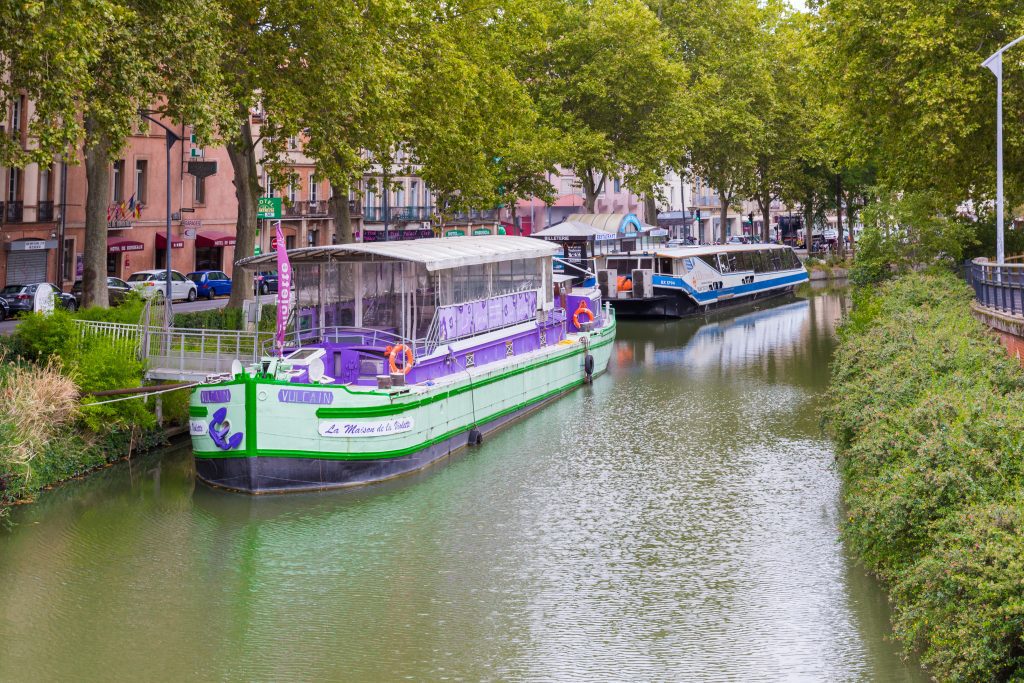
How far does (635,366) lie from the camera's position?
1633 inches

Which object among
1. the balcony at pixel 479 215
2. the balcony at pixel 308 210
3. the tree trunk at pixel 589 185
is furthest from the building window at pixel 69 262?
the balcony at pixel 479 215

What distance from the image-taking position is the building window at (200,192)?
6242 centimetres

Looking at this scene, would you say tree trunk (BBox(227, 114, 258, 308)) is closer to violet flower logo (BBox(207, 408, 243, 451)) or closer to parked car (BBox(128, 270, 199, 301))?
violet flower logo (BBox(207, 408, 243, 451))

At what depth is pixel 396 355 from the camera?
24.6 meters

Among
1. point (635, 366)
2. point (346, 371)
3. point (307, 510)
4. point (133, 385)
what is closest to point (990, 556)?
point (307, 510)

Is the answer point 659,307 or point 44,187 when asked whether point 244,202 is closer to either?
point 44,187

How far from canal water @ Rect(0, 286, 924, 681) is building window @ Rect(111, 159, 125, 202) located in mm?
32691

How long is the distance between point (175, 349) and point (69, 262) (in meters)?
31.0

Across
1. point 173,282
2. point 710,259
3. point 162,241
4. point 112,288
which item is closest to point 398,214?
point 162,241

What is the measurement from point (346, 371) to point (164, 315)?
7.00 meters

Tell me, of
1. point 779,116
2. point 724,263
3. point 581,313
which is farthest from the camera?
point 779,116

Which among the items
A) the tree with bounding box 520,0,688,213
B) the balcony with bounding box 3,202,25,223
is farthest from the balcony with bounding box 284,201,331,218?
the balcony with bounding box 3,202,25,223

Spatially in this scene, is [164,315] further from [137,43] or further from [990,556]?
[990,556]

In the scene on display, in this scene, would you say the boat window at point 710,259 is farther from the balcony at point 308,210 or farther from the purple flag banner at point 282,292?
the purple flag banner at point 282,292
